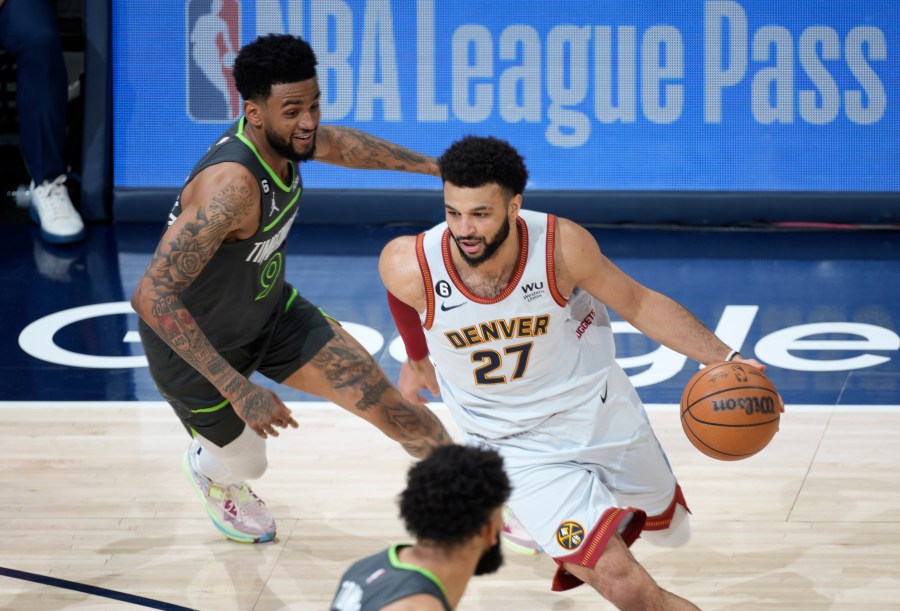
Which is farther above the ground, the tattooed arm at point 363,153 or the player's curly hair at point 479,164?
the player's curly hair at point 479,164

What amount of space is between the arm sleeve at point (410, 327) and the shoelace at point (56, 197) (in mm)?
5196

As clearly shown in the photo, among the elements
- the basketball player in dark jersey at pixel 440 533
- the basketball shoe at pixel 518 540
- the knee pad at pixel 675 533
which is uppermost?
the basketball player in dark jersey at pixel 440 533

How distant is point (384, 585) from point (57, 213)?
6972 mm

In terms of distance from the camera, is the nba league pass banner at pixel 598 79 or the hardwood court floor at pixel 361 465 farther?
the nba league pass banner at pixel 598 79

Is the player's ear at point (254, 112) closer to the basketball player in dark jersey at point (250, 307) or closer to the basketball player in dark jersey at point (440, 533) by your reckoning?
the basketball player in dark jersey at point (250, 307)

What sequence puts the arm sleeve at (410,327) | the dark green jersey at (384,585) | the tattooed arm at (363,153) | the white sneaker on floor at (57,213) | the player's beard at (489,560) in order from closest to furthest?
the dark green jersey at (384,585), the player's beard at (489,560), the arm sleeve at (410,327), the tattooed arm at (363,153), the white sneaker on floor at (57,213)

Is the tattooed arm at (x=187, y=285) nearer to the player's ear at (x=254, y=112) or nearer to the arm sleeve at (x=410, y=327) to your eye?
the player's ear at (x=254, y=112)

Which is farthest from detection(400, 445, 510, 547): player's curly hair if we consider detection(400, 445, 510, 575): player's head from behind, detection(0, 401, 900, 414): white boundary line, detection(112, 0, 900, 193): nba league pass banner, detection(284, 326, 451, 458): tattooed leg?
detection(112, 0, 900, 193): nba league pass banner

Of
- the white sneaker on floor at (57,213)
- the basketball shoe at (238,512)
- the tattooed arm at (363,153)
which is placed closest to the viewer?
the basketball shoe at (238,512)

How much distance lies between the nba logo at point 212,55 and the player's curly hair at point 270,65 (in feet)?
15.1

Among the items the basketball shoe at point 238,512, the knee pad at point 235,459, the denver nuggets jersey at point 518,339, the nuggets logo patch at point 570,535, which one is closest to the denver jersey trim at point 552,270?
the denver nuggets jersey at point 518,339

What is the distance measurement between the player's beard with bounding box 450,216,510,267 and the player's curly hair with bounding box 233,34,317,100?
0.98 metres

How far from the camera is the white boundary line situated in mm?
6285

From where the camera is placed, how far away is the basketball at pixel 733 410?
162 inches
